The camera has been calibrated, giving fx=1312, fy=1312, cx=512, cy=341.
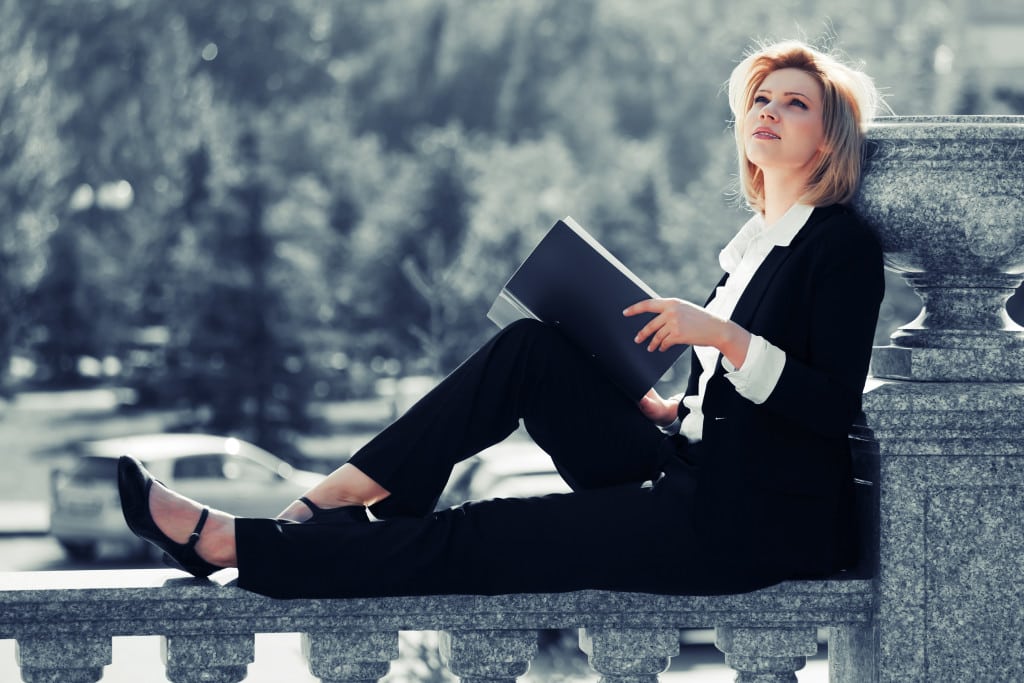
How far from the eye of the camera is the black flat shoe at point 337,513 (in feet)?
9.95

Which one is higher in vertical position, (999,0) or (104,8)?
(999,0)

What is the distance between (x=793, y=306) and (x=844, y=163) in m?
0.35

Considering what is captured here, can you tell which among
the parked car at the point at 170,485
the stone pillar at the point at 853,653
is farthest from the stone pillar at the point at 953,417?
the parked car at the point at 170,485

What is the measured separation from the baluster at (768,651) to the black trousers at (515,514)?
6.1 inches

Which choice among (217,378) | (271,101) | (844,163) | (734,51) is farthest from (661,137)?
(844,163)

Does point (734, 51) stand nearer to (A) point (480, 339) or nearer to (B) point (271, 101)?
(B) point (271, 101)

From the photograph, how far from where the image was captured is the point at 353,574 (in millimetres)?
2854

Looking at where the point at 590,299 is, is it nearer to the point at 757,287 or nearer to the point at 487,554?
the point at 757,287

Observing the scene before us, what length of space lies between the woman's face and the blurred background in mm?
289

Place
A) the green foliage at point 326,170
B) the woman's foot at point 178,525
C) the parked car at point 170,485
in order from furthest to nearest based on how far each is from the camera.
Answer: the green foliage at point 326,170
the parked car at point 170,485
the woman's foot at point 178,525

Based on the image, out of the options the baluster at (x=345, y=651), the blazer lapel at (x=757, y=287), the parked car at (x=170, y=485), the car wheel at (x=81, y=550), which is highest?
the parked car at (x=170, y=485)

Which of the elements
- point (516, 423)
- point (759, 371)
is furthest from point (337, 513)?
point (759, 371)

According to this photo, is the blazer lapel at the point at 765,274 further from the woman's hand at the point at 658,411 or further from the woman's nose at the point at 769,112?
Result: the woman's hand at the point at 658,411

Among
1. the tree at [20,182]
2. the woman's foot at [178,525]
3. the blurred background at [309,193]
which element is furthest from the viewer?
the tree at [20,182]
